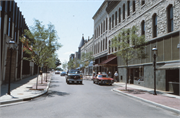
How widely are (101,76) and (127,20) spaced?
30.3 ft

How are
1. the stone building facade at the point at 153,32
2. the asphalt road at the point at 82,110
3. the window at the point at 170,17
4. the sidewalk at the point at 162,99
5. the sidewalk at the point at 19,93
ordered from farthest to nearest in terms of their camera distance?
the window at the point at 170,17 < the stone building facade at the point at 153,32 < the sidewalk at the point at 19,93 < the sidewalk at the point at 162,99 < the asphalt road at the point at 82,110

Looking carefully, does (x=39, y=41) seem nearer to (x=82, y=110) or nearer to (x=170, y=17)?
(x=82, y=110)

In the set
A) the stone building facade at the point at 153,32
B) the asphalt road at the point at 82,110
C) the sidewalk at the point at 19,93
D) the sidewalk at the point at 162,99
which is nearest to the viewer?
the asphalt road at the point at 82,110

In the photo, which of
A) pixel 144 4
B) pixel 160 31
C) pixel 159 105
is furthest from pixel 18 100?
pixel 144 4

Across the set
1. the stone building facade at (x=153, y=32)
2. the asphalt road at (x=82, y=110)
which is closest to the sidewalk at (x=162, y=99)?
the asphalt road at (x=82, y=110)

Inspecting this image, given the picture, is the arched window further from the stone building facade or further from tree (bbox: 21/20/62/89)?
tree (bbox: 21/20/62/89)

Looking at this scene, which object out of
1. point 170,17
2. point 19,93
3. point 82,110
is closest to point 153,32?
point 170,17

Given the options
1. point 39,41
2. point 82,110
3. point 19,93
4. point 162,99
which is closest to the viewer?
point 82,110

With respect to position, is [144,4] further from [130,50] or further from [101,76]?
[101,76]

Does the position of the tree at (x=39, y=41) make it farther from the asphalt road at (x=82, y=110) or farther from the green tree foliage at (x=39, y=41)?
the asphalt road at (x=82, y=110)

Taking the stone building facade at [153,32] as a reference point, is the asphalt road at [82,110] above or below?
below

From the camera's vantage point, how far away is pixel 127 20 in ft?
81.6

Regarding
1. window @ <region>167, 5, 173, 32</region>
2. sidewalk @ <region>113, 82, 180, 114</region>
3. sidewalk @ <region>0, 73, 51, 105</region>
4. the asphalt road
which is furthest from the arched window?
sidewalk @ <region>0, 73, 51, 105</region>

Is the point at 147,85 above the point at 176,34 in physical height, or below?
below
